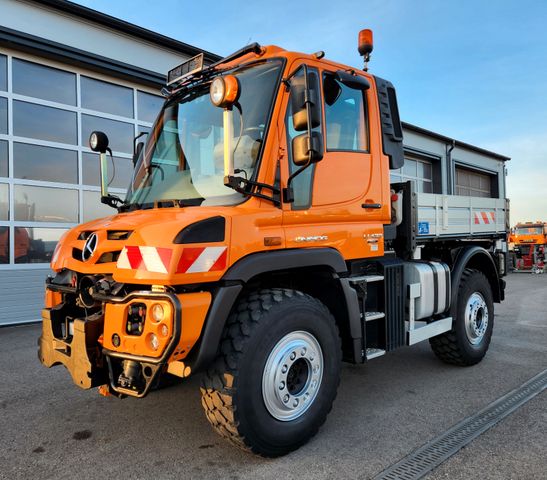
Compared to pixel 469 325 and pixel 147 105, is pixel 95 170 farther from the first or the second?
pixel 469 325

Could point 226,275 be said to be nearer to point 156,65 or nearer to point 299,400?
point 299,400

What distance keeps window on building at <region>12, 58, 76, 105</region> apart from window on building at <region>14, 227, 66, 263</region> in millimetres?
2454

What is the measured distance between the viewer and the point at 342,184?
370 centimetres

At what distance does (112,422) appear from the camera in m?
3.71

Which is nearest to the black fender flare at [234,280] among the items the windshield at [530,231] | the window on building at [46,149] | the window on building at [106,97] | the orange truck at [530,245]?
the window on building at [46,149]

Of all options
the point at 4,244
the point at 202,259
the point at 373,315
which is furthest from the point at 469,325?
the point at 4,244

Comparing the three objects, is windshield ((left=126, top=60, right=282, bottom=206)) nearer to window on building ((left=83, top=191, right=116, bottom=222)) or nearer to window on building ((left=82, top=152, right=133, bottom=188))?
window on building ((left=82, top=152, right=133, bottom=188))

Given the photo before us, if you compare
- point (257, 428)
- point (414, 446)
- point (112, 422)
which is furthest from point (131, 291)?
point (414, 446)

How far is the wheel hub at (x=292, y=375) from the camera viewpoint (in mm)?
3023

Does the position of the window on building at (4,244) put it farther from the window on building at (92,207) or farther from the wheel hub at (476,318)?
the wheel hub at (476,318)

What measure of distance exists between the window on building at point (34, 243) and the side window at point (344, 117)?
6.70 metres

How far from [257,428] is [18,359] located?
4.28m

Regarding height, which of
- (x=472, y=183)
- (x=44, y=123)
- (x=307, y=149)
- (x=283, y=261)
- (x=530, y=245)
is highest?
(x=472, y=183)

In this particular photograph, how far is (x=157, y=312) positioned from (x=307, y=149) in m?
1.38
